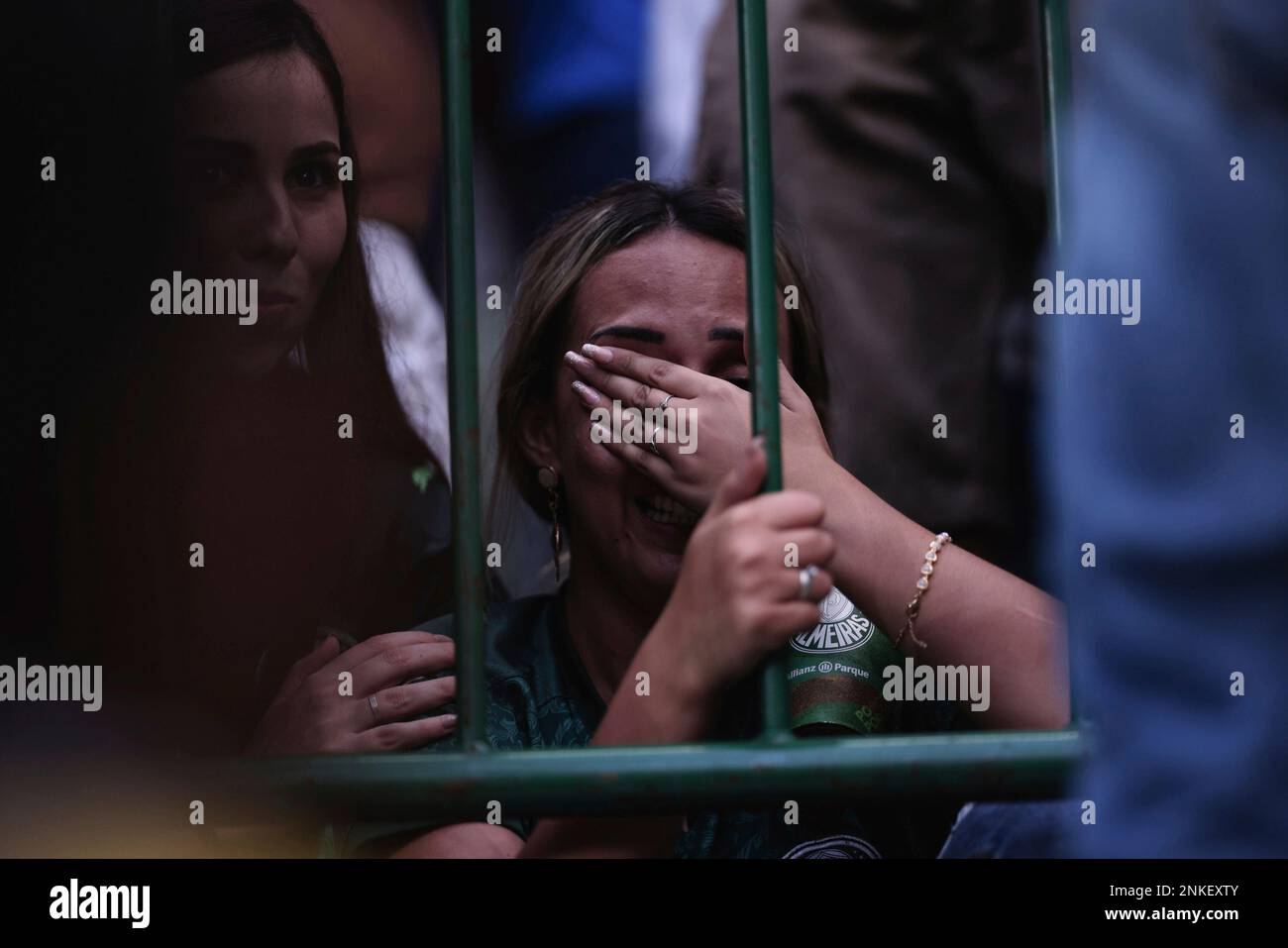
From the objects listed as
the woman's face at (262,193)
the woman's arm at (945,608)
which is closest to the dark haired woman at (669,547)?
the woman's arm at (945,608)

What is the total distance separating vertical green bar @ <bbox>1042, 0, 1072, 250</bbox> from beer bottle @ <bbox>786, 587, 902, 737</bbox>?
1.97ft

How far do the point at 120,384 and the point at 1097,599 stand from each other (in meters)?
1.06

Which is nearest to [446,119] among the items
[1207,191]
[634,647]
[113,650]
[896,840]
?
[1207,191]

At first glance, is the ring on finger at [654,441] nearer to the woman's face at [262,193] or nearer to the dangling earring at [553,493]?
the dangling earring at [553,493]

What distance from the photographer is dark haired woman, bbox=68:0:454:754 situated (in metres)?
1.57

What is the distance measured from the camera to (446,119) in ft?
3.53

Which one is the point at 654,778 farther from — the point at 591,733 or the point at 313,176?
the point at 313,176

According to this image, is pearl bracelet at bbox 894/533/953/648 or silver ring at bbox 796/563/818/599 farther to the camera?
pearl bracelet at bbox 894/533/953/648

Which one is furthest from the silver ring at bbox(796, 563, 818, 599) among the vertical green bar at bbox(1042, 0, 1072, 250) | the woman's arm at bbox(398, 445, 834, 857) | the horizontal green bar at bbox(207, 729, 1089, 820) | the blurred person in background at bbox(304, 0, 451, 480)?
the blurred person in background at bbox(304, 0, 451, 480)

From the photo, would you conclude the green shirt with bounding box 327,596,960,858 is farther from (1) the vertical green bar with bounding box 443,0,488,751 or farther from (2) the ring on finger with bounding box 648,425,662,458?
(1) the vertical green bar with bounding box 443,0,488,751

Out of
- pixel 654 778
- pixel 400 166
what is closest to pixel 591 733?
pixel 654 778

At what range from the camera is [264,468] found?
6.48 feet

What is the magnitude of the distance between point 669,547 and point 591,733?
244 mm
